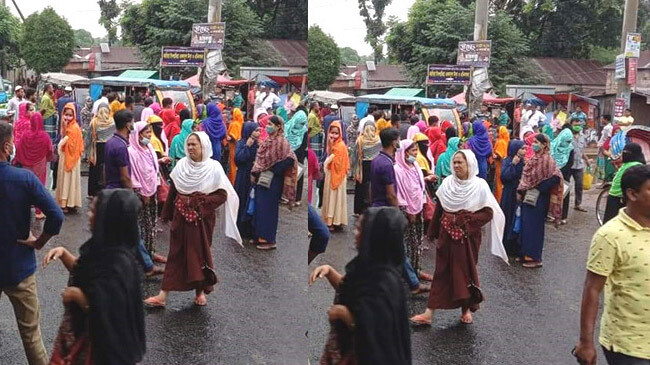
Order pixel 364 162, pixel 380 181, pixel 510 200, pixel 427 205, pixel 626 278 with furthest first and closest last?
pixel 510 200
pixel 427 205
pixel 364 162
pixel 380 181
pixel 626 278

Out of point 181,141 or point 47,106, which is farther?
point 181,141

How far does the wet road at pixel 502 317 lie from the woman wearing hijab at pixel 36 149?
2.40 meters

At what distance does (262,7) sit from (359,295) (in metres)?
1.72

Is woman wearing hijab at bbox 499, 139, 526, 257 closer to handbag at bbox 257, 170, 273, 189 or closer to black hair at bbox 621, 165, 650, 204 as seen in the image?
handbag at bbox 257, 170, 273, 189

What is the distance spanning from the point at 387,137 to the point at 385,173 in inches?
8.7

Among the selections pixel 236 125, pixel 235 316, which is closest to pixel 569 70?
pixel 236 125

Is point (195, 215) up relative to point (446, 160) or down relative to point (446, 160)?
down

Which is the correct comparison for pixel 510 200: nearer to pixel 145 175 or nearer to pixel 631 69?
pixel 631 69

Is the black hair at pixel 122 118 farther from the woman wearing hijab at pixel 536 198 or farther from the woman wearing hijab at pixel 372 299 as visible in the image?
the woman wearing hijab at pixel 536 198

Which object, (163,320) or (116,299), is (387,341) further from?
(163,320)

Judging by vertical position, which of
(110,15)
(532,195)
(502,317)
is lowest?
(502,317)

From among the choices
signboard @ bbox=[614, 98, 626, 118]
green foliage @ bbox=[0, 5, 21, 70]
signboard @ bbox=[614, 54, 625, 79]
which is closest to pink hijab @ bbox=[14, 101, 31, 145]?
green foliage @ bbox=[0, 5, 21, 70]

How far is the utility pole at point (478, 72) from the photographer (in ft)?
13.3

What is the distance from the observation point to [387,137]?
351 centimetres
